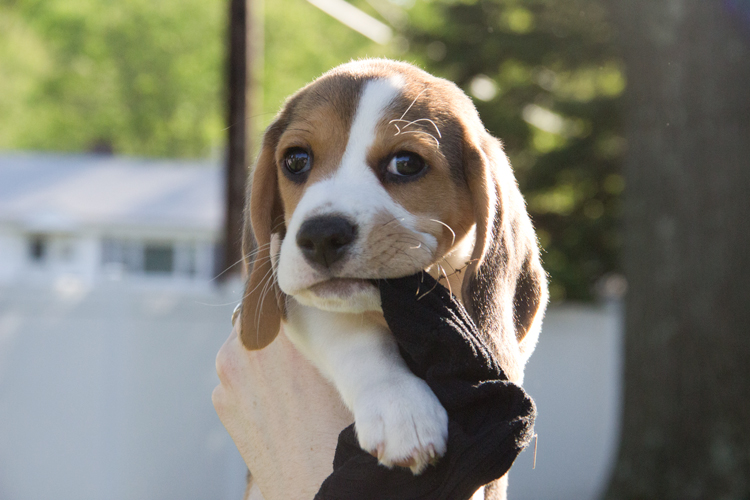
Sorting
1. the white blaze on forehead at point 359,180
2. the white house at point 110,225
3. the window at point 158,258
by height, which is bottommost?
the window at point 158,258

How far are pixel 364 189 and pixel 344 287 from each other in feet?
1.14

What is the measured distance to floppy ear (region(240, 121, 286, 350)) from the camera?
2.72 m

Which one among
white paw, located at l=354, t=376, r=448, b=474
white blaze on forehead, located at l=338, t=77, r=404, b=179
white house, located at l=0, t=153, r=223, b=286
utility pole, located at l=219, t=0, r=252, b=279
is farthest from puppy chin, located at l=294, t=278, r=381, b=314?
white house, located at l=0, t=153, r=223, b=286

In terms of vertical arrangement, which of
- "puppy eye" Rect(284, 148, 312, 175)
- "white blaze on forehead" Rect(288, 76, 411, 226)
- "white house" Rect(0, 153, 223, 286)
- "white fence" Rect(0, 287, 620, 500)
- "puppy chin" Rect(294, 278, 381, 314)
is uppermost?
"white blaze on forehead" Rect(288, 76, 411, 226)

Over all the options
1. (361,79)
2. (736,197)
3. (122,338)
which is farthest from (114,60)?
(361,79)

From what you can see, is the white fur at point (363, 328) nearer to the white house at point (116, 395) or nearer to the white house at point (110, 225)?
the white house at point (116, 395)

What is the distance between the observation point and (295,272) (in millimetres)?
2314

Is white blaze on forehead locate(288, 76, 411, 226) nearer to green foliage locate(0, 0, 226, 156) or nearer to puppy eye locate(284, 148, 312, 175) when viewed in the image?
puppy eye locate(284, 148, 312, 175)

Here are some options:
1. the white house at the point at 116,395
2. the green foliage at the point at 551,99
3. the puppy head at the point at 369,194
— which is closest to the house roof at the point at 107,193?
the green foliage at the point at 551,99

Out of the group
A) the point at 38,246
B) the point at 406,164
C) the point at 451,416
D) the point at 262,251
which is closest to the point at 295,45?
the point at 38,246

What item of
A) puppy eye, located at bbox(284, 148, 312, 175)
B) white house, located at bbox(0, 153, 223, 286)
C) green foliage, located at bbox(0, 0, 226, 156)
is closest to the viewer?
puppy eye, located at bbox(284, 148, 312, 175)

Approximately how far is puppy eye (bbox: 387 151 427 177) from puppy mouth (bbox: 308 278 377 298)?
0.45 meters

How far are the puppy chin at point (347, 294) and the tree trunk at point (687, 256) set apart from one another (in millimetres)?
5762

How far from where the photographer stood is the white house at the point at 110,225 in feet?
84.1
